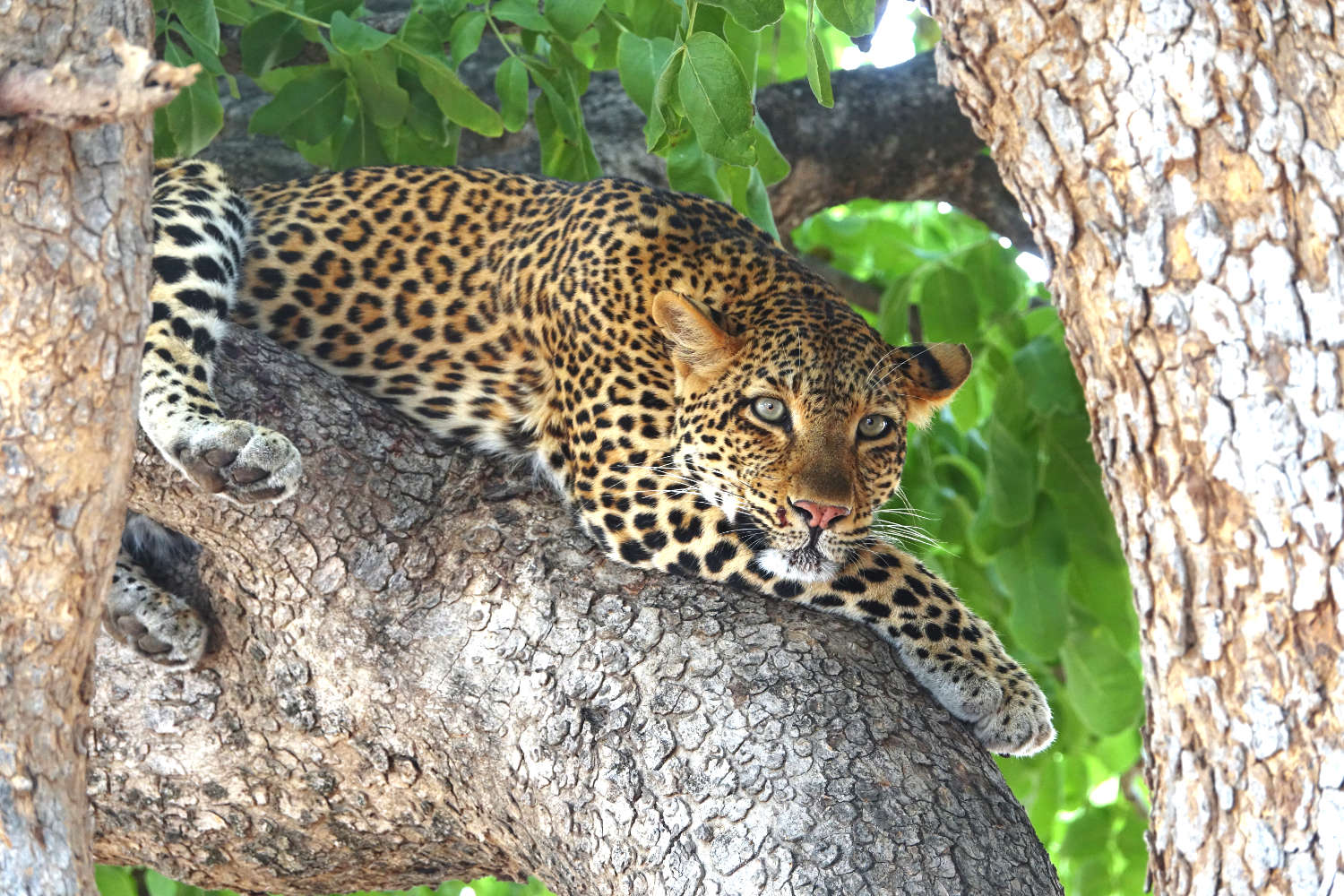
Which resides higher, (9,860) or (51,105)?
(51,105)

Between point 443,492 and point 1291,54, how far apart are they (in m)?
2.50

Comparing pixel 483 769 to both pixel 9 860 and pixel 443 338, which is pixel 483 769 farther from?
pixel 443 338

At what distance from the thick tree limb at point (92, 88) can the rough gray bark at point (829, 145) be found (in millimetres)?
4468

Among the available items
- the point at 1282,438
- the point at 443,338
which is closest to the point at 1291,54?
the point at 1282,438

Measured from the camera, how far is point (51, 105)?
7.46 feet

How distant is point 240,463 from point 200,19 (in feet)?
5.01

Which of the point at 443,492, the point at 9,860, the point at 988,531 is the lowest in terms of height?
the point at 9,860

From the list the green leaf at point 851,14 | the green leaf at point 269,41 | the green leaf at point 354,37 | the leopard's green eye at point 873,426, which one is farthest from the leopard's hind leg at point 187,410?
the leopard's green eye at point 873,426

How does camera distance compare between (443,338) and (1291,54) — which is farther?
(443,338)

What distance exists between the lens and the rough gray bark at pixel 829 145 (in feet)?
22.4

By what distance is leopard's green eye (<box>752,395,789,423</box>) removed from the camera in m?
4.79

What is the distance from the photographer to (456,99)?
190 inches

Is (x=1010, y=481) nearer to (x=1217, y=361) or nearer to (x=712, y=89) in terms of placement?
(x=712, y=89)

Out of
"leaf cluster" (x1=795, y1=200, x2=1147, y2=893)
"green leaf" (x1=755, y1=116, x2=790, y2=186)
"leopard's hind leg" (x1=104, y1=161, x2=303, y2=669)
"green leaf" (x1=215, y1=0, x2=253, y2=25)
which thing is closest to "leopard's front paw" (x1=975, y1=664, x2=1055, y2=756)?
"leaf cluster" (x1=795, y1=200, x2=1147, y2=893)
